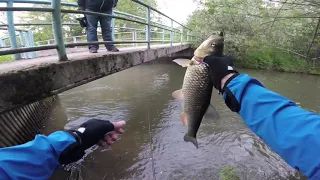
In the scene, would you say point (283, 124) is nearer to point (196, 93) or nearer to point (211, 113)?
point (196, 93)

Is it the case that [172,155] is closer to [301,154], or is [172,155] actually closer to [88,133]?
[88,133]

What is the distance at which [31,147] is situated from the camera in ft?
3.76

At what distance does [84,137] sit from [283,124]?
1.01 m

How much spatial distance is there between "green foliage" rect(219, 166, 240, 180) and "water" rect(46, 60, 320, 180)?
13 centimetres

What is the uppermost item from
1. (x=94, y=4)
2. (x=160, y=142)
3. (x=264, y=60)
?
(x=94, y=4)

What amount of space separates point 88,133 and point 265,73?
55.6 ft

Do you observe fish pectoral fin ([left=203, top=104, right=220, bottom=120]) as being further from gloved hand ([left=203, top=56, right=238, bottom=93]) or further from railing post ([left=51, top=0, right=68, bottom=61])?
railing post ([left=51, top=0, right=68, bottom=61])

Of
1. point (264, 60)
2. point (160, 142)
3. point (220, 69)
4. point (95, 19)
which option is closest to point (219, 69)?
point (220, 69)

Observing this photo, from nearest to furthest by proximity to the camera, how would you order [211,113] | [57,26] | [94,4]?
1. [211,113]
2. [57,26]
3. [94,4]

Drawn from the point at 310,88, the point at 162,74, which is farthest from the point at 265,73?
the point at 162,74

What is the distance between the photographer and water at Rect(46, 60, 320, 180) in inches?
181

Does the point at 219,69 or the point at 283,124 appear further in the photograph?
the point at 219,69

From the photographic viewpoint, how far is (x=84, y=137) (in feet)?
4.53

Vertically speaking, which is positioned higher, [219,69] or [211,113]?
[219,69]
